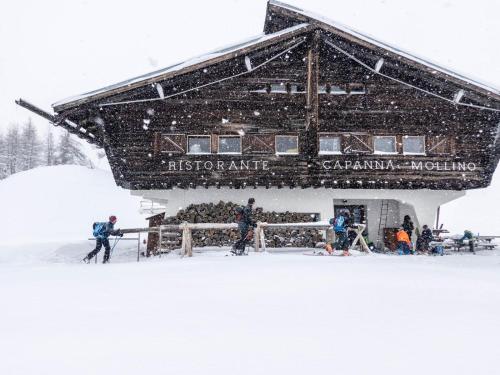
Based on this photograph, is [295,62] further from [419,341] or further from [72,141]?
[72,141]

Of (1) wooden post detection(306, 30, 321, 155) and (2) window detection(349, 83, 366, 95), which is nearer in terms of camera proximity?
(1) wooden post detection(306, 30, 321, 155)

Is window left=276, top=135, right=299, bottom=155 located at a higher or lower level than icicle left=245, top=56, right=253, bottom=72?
lower

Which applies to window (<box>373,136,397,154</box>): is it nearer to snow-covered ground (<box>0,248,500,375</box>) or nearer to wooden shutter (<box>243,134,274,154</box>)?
wooden shutter (<box>243,134,274,154</box>)

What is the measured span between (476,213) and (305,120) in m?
50.5

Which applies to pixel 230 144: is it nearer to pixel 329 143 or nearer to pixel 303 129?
pixel 303 129

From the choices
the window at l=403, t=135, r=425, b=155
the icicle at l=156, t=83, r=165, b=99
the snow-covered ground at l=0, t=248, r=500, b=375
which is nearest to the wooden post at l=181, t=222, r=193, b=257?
the snow-covered ground at l=0, t=248, r=500, b=375

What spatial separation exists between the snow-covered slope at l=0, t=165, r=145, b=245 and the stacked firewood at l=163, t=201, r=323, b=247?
1660 centimetres

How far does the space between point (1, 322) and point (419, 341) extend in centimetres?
384

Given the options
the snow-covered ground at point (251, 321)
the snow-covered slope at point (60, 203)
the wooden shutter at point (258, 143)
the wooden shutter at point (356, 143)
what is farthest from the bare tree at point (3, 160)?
the snow-covered ground at point (251, 321)

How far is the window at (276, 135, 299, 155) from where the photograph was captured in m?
16.3

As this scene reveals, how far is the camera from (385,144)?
16.6m

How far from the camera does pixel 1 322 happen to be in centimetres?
402

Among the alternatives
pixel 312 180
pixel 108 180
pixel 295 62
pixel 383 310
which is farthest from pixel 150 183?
pixel 108 180

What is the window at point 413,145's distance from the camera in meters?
16.5
